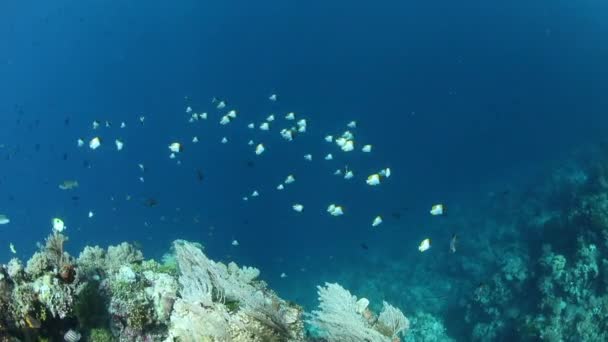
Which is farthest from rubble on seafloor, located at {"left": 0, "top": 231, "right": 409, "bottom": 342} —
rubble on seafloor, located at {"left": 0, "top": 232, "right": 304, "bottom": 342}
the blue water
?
the blue water

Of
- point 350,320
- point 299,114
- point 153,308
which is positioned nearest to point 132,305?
point 153,308

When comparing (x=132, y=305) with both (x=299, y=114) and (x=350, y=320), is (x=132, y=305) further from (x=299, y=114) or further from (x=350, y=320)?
(x=299, y=114)

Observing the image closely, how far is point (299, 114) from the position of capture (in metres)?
72.3

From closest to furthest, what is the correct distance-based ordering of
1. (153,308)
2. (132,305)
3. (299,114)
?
(132,305) < (153,308) < (299,114)

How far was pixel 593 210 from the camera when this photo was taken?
17344 mm

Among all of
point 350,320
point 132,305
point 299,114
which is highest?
point 299,114

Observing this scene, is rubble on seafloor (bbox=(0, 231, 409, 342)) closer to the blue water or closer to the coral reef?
the coral reef

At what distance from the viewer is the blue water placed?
156ft

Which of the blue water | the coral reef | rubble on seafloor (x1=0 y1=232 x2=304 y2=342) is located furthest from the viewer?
the blue water

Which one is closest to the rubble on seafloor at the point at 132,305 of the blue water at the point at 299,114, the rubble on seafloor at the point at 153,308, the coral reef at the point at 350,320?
the rubble on seafloor at the point at 153,308

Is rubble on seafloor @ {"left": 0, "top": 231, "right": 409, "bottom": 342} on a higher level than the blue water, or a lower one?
lower

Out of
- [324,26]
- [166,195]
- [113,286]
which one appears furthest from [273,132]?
[113,286]

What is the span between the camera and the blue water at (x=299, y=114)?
4759 centimetres

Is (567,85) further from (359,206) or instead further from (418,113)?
(359,206)
